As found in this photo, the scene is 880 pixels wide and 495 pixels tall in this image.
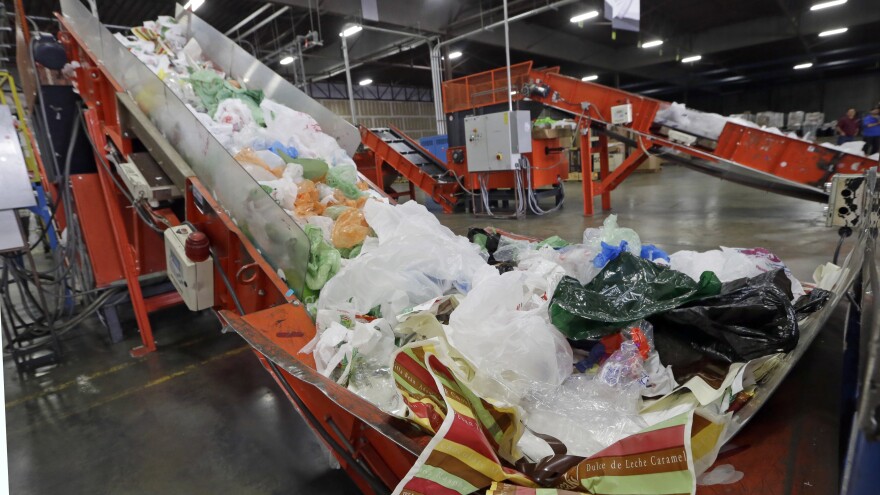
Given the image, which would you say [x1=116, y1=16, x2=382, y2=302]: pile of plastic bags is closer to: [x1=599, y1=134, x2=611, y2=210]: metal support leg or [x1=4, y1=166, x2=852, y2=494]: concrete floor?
[x1=4, y1=166, x2=852, y2=494]: concrete floor

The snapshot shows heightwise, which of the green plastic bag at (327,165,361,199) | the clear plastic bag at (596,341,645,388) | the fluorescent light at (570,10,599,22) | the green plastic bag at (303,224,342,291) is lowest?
the clear plastic bag at (596,341,645,388)

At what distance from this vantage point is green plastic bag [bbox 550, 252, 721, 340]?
4.69 feet

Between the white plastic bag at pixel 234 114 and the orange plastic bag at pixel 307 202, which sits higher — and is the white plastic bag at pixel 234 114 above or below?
above

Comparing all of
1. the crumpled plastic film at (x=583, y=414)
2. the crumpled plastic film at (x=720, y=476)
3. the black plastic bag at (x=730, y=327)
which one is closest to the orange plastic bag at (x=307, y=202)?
the crumpled plastic film at (x=583, y=414)

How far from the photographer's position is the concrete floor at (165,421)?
1.85 m

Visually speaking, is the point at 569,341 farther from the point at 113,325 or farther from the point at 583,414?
the point at 113,325

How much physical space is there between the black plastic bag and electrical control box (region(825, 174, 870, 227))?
1.14m

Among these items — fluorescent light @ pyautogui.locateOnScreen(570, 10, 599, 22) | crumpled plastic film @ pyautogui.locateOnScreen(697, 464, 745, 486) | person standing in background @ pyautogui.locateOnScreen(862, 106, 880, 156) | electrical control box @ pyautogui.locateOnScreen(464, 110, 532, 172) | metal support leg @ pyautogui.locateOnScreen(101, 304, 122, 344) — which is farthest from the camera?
person standing in background @ pyautogui.locateOnScreen(862, 106, 880, 156)

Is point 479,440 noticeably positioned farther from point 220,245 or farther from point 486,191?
point 486,191

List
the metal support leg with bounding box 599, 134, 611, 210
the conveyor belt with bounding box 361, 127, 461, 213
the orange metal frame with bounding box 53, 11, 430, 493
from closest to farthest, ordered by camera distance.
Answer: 1. the orange metal frame with bounding box 53, 11, 430, 493
2. the metal support leg with bounding box 599, 134, 611, 210
3. the conveyor belt with bounding box 361, 127, 461, 213

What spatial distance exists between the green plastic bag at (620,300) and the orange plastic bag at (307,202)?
1.52 m

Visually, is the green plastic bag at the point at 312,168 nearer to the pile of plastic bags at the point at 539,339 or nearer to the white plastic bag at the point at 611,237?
the pile of plastic bags at the point at 539,339

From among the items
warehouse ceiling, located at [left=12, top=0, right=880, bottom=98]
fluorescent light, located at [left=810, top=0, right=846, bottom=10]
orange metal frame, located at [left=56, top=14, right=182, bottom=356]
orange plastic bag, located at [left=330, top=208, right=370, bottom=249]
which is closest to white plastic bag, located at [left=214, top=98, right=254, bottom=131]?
orange metal frame, located at [left=56, top=14, right=182, bottom=356]

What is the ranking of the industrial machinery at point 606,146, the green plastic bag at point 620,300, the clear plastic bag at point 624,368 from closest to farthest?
the clear plastic bag at point 624,368 < the green plastic bag at point 620,300 < the industrial machinery at point 606,146
